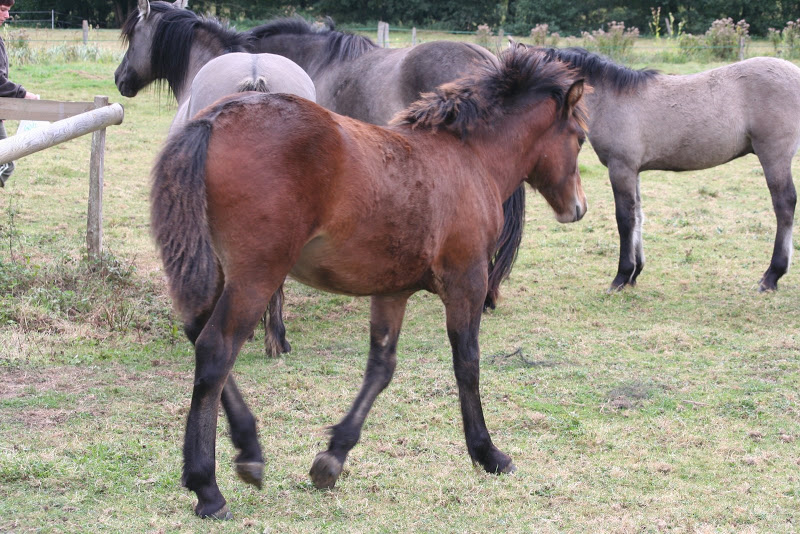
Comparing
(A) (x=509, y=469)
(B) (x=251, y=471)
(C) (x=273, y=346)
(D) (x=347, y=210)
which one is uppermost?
(D) (x=347, y=210)

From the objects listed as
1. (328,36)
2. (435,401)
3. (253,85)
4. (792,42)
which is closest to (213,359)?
(435,401)

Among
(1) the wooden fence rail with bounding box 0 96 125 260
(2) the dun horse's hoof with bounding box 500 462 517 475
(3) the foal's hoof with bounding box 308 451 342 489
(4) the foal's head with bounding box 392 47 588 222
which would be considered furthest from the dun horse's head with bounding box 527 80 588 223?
(1) the wooden fence rail with bounding box 0 96 125 260

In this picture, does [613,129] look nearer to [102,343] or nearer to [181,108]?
[181,108]

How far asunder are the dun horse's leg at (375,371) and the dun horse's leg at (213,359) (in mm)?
688

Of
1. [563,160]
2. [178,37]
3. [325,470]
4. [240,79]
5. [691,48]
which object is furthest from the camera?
[691,48]

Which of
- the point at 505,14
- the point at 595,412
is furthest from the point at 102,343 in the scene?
the point at 505,14

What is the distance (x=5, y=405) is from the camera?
453 cm

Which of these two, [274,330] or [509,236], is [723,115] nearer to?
[509,236]

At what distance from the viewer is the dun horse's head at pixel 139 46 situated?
741 centimetres

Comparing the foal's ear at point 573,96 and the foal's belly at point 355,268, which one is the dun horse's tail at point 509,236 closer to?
the foal's ear at point 573,96

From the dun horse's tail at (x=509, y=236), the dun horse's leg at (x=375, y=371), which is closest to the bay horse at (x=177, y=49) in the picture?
the dun horse's tail at (x=509, y=236)

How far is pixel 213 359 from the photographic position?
3062mm

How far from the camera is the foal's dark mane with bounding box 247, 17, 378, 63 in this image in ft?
25.9

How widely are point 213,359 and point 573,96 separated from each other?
7.65ft
